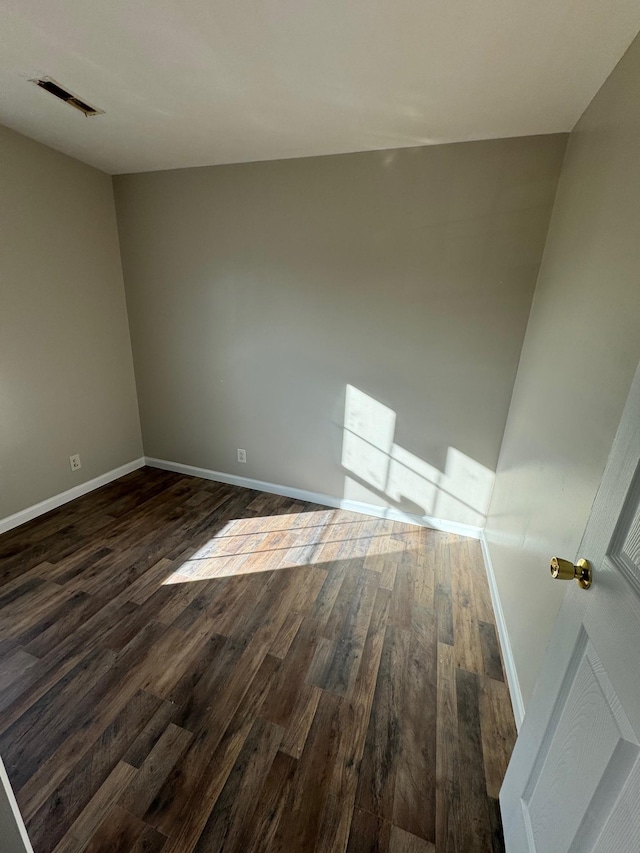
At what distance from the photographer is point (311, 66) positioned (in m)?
1.43

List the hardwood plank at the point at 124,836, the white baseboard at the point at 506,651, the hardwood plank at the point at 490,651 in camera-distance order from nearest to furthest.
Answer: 1. the hardwood plank at the point at 124,836
2. the white baseboard at the point at 506,651
3. the hardwood plank at the point at 490,651

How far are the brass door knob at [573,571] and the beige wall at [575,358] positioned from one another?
361mm

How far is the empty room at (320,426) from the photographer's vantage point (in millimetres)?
1034

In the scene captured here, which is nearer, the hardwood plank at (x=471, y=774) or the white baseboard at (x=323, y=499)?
the hardwood plank at (x=471, y=774)

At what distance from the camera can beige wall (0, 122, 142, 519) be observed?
2211 millimetres

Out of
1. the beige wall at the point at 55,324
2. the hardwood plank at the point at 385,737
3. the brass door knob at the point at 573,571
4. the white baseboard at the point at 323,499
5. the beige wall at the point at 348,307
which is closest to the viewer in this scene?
the brass door knob at the point at 573,571

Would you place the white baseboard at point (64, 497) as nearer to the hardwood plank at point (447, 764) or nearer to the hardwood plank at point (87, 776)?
the hardwood plank at point (87, 776)

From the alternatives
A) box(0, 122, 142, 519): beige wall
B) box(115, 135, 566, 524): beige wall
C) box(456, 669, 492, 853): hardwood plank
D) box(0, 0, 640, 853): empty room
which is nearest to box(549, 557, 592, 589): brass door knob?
box(0, 0, 640, 853): empty room

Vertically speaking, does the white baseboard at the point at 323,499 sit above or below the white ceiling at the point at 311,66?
below

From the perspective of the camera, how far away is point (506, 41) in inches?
49.3

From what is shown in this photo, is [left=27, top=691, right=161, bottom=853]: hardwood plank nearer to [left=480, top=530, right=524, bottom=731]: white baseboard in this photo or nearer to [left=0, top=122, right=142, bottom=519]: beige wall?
[left=480, top=530, right=524, bottom=731]: white baseboard

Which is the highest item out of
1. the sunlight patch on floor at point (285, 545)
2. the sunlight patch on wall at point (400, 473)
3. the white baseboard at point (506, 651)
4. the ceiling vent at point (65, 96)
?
the ceiling vent at point (65, 96)

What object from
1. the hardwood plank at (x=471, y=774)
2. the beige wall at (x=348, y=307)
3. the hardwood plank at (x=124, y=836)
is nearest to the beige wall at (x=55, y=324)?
the beige wall at (x=348, y=307)

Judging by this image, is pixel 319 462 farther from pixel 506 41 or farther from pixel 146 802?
pixel 506 41
